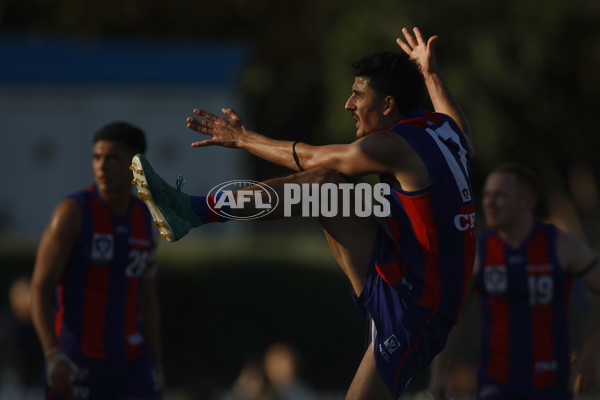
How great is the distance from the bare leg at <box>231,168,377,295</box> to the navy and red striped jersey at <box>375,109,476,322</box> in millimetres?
103

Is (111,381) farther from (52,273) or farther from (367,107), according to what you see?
(367,107)

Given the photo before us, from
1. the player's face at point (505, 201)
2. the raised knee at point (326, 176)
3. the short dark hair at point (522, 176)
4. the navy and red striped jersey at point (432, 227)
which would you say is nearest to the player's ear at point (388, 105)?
the navy and red striped jersey at point (432, 227)

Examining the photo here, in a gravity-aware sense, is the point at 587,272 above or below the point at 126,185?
below

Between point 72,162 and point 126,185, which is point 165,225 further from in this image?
point 72,162

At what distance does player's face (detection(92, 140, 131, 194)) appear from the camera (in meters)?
6.91

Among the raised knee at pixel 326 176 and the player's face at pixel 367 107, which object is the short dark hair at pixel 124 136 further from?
the raised knee at pixel 326 176

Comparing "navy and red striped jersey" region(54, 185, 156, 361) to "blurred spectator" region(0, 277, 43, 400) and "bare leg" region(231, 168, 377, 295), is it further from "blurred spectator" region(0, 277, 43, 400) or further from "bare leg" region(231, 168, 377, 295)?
"blurred spectator" region(0, 277, 43, 400)

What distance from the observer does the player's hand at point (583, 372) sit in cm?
672

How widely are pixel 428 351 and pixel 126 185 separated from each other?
2575mm

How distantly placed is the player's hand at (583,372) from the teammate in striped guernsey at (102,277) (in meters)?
2.88

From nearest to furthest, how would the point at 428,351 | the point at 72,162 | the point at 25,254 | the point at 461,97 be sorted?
the point at 428,351
the point at 25,254
the point at 72,162
the point at 461,97

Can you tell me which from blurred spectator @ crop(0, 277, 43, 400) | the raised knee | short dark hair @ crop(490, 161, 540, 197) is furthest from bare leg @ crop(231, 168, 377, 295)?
blurred spectator @ crop(0, 277, 43, 400)

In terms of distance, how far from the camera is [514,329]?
23.6 ft

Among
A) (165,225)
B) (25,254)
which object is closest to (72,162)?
(25,254)
